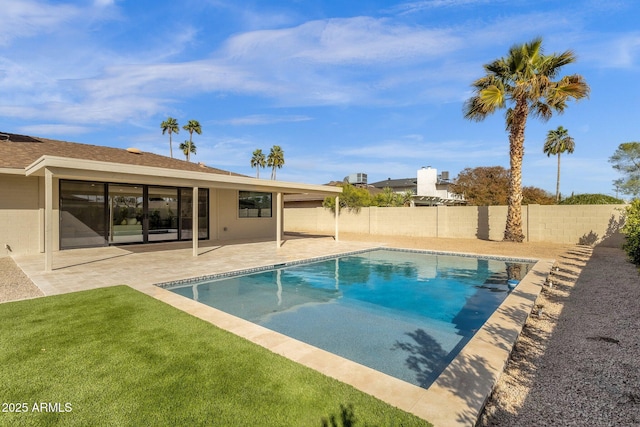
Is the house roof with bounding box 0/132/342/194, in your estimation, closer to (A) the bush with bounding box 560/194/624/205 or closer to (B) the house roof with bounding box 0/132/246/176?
(B) the house roof with bounding box 0/132/246/176

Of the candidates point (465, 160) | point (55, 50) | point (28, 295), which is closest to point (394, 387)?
point (28, 295)

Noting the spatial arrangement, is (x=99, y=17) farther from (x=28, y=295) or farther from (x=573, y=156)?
(x=573, y=156)

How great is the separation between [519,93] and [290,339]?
47.6 ft

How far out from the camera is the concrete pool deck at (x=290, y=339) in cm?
276

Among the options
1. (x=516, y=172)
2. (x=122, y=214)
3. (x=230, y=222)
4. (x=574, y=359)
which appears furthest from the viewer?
(x=230, y=222)

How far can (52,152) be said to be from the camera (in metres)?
12.6

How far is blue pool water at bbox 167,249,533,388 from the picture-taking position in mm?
4504

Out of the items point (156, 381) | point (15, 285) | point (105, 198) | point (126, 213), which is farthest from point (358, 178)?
point (156, 381)

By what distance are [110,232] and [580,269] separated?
16.2 metres

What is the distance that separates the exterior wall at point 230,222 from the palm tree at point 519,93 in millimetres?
12035

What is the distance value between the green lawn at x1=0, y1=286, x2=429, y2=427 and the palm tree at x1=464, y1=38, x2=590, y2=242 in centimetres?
1431

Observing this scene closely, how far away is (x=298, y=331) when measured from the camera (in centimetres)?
512

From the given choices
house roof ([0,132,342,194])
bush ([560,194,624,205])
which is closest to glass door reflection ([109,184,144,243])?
house roof ([0,132,342,194])

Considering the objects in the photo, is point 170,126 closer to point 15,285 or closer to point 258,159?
point 258,159
